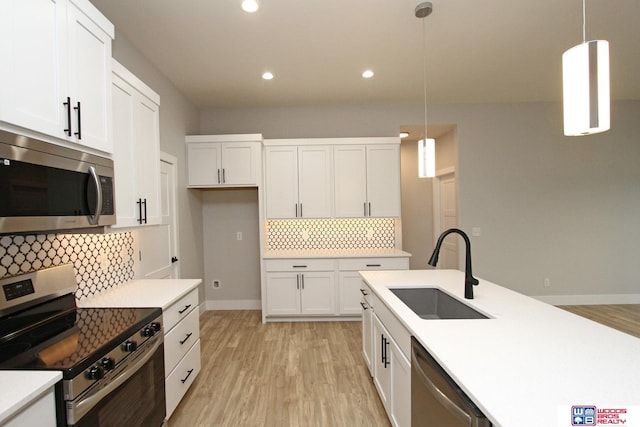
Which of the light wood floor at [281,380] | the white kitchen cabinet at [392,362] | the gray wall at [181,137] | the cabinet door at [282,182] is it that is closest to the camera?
the white kitchen cabinet at [392,362]

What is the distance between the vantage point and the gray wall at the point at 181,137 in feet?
9.48

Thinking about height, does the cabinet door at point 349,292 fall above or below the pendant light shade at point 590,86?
below

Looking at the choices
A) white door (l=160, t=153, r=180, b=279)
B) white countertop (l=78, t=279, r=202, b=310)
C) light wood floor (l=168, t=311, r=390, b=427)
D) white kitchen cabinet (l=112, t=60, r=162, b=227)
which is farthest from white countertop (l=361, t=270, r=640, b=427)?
white door (l=160, t=153, r=180, b=279)

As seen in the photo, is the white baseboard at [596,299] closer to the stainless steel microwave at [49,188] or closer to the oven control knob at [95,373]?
the oven control knob at [95,373]

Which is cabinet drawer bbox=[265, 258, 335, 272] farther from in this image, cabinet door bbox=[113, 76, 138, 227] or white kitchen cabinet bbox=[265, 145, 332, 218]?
cabinet door bbox=[113, 76, 138, 227]

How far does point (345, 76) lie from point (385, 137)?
3.74ft

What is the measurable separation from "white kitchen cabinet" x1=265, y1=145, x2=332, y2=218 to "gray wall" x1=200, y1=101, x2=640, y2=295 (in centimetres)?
47

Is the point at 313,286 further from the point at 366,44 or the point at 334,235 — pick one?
the point at 366,44

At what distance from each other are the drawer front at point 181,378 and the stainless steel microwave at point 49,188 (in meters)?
1.11

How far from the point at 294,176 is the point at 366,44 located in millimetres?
1834

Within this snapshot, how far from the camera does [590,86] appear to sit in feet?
3.55

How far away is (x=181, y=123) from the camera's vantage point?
12.3ft

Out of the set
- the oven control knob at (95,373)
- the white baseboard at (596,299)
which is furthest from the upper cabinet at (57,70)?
the white baseboard at (596,299)

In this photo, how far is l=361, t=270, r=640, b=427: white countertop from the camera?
800mm
